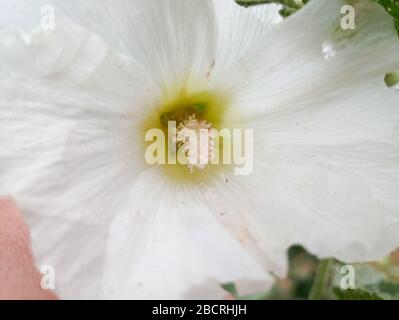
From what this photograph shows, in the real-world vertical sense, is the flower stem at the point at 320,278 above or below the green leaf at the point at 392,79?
below

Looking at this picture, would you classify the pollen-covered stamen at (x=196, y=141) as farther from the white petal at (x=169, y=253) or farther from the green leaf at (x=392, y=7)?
the green leaf at (x=392, y=7)

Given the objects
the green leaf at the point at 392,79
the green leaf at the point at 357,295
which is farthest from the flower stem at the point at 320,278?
the green leaf at the point at 392,79

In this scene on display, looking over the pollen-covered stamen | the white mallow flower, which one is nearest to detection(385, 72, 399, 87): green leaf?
the white mallow flower

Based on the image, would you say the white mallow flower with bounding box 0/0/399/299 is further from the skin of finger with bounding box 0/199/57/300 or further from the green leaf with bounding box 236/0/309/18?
the skin of finger with bounding box 0/199/57/300

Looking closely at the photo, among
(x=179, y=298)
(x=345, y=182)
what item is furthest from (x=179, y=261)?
(x=345, y=182)

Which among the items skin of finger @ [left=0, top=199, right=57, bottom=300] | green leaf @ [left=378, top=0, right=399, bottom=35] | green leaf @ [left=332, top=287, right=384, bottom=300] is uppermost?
green leaf @ [left=378, top=0, right=399, bottom=35]

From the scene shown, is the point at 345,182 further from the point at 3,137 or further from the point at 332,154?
the point at 3,137

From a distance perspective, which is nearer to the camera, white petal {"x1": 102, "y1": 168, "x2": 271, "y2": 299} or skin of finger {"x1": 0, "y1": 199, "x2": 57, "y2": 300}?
white petal {"x1": 102, "y1": 168, "x2": 271, "y2": 299}

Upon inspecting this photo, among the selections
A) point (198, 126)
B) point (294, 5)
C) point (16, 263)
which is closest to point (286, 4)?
point (294, 5)
